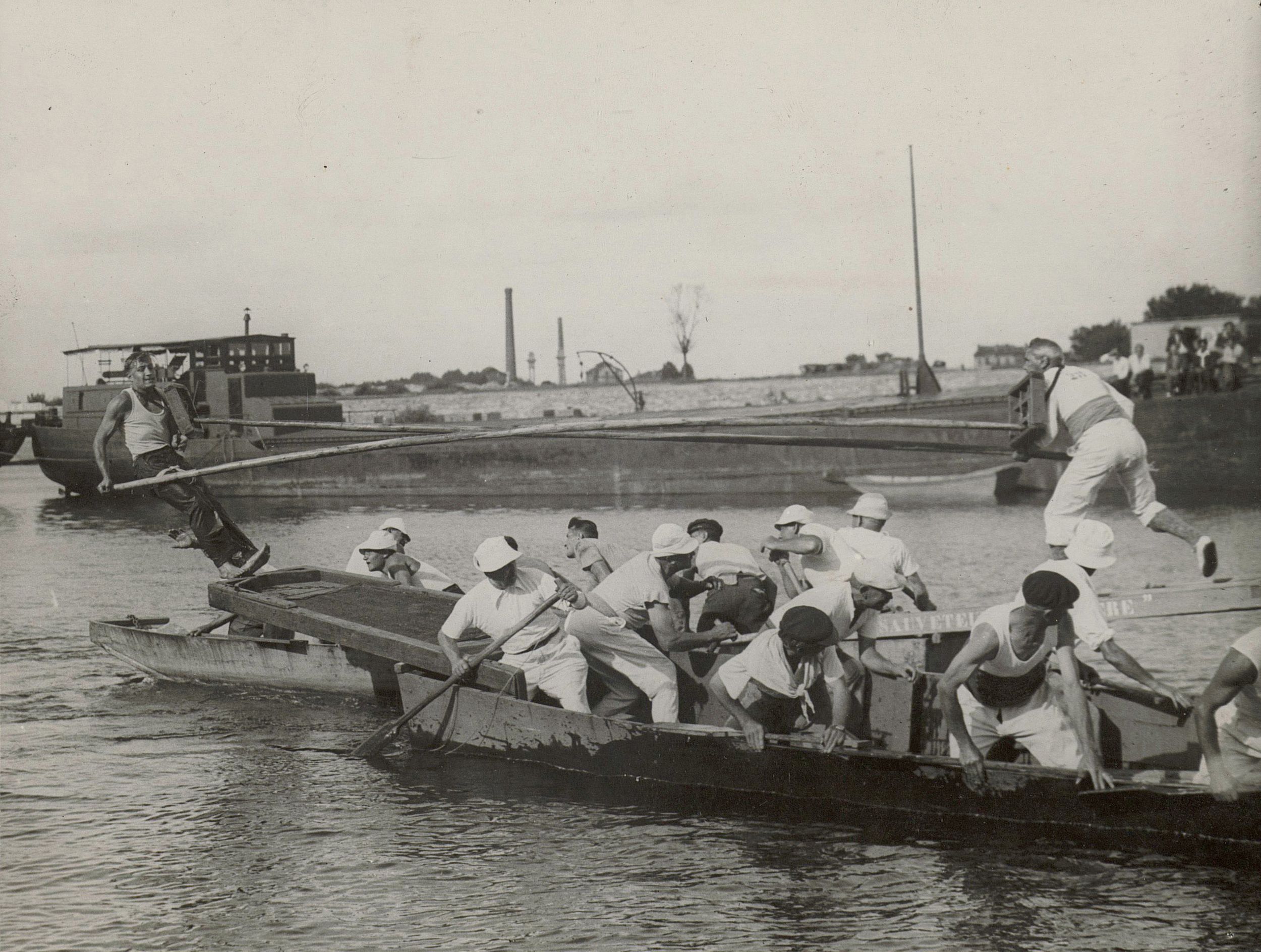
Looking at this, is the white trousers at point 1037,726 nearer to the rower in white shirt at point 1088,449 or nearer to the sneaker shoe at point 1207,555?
the rower in white shirt at point 1088,449

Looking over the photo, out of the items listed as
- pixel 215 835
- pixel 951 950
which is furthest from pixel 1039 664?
pixel 215 835

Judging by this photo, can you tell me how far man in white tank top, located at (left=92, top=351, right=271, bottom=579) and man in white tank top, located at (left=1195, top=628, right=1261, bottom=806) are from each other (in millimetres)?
8773

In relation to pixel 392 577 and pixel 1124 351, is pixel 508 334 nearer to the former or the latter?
pixel 1124 351

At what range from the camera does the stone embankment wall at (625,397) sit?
4088cm

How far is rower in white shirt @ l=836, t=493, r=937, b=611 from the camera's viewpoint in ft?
28.8

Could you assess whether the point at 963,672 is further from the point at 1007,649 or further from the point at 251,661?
the point at 251,661

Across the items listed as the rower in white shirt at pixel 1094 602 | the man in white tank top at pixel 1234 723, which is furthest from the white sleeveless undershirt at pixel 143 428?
the man in white tank top at pixel 1234 723

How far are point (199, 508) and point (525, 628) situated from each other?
4.81 meters

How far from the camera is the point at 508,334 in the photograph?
51094 mm

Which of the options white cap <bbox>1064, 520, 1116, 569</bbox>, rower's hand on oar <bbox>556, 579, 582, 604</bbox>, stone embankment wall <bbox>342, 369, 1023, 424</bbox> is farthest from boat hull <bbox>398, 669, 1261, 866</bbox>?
stone embankment wall <bbox>342, 369, 1023, 424</bbox>

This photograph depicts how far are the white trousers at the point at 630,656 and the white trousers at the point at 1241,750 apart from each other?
11.8 feet

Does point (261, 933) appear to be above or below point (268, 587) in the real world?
below

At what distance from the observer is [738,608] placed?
8.71 metres

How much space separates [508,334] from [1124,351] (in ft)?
83.4
